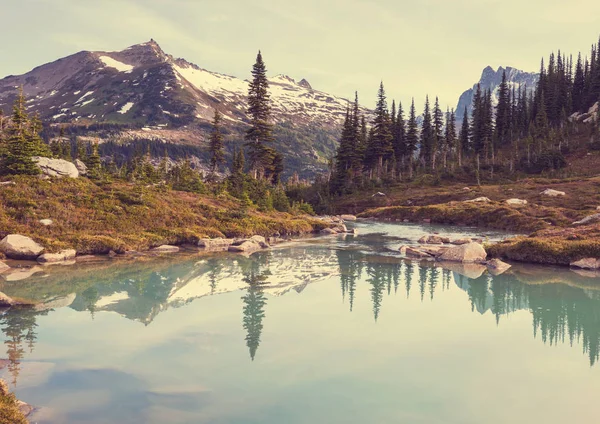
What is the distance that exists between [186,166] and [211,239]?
3164cm

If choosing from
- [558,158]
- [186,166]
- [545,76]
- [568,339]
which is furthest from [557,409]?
[545,76]

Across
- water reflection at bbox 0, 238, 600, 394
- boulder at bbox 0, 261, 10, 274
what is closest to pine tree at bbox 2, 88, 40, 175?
boulder at bbox 0, 261, 10, 274

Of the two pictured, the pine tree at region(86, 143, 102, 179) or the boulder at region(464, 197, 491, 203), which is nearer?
the pine tree at region(86, 143, 102, 179)

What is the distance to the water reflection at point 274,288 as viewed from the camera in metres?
17.8

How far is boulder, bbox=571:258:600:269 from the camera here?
1162 inches

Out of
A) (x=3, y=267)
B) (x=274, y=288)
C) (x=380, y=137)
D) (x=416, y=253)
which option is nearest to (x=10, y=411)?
(x=274, y=288)

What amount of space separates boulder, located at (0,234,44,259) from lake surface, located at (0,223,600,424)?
4155 mm

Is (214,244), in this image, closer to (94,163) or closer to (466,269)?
(94,163)

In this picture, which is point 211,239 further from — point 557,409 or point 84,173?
point 557,409

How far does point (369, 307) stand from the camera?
21.0 m

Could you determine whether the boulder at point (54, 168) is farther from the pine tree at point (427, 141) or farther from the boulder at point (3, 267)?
the pine tree at point (427, 141)

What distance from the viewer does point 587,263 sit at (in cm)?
2975

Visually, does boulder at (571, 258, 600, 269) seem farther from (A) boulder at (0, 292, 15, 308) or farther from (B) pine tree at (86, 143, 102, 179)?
(B) pine tree at (86, 143, 102, 179)

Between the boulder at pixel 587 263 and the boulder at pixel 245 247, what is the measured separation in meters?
24.3
